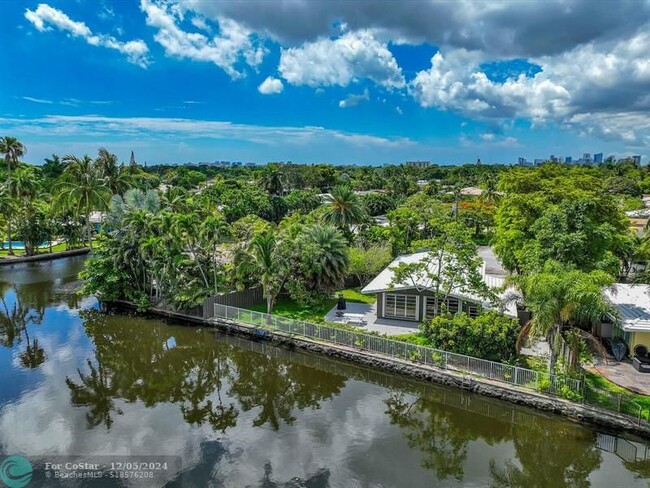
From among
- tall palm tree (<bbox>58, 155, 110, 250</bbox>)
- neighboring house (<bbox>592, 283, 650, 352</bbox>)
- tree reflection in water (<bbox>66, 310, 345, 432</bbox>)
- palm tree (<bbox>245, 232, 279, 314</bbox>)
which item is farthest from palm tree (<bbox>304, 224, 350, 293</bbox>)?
tall palm tree (<bbox>58, 155, 110, 250</bbox>)

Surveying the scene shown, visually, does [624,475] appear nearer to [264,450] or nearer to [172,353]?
[264,450]

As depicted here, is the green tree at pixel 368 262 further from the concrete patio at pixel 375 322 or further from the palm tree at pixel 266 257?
the palm tree at pixel 266 257

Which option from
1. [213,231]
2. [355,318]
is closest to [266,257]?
[213,231]

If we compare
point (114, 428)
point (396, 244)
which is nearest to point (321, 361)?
point (114, 428)

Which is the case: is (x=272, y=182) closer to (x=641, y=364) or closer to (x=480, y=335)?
(x=480, y=335)

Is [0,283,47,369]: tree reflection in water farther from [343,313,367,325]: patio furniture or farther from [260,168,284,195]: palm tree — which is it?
[260,168,284,195]: palm tree

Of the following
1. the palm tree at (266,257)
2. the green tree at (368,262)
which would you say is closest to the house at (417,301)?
the palm tree at (266,257)
